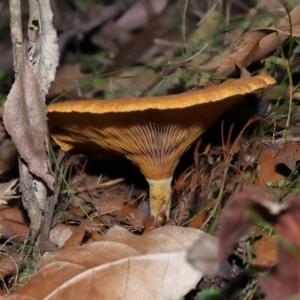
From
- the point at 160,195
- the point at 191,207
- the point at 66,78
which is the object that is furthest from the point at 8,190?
the point at 66,78

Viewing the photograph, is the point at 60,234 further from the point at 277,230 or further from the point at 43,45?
the point at 277,230

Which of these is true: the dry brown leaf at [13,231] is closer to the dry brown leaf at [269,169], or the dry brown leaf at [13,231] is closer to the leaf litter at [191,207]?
the leaf litter at [191,207]

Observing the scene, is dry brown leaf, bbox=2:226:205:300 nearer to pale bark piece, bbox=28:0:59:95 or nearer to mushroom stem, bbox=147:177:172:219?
mushroom stem, bbox=147:177:172:219

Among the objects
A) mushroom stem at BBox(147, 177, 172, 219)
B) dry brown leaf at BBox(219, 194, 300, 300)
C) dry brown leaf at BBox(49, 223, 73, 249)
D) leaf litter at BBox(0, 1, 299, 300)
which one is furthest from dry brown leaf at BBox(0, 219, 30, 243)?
dry brown leaf at BBox(219, 194, 300, 300)

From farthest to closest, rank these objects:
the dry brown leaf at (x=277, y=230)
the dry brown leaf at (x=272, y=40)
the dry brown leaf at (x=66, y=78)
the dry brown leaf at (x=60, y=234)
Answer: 1. the dry brown leaf at (x=66, y=78)
2. the dry brown leaf at (x=272, y=40)
3. the dry brown leaf at (x=60, y=234)
4. the dry brown leaf at (x=277, y=230)

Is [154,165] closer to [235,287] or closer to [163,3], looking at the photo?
[235,287]

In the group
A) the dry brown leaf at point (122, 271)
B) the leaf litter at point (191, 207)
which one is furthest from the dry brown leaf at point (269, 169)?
the dry brown leaf at point (122, 271)

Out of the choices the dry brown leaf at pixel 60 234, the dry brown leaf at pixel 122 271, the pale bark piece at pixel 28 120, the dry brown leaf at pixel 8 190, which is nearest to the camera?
the dry brown leaf at pixel 122 271

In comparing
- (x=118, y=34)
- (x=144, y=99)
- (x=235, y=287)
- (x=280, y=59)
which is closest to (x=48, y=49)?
(x=144, y=99)
